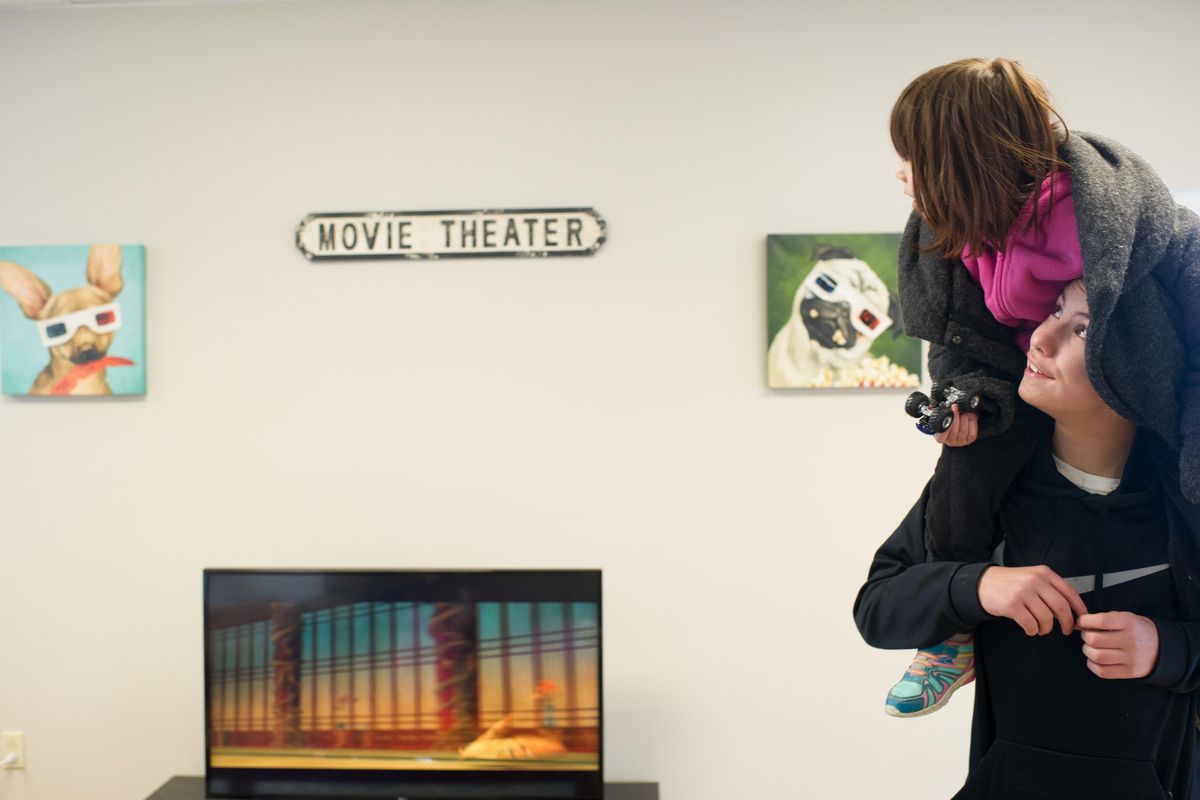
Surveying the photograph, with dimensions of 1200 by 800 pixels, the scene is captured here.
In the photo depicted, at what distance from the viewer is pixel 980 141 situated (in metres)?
0.82

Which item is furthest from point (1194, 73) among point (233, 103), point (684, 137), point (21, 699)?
point (21, 699)

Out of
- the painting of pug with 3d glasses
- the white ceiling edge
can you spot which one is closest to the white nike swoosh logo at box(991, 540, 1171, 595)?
the painting of pug with 3d glasses

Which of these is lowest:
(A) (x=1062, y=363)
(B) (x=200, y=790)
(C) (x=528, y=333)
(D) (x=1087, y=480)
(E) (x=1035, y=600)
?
(B) (x=200, y=790)

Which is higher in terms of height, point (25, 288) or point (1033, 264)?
point (25, 288)

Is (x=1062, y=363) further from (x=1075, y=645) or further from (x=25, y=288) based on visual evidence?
(x=25, y=288)

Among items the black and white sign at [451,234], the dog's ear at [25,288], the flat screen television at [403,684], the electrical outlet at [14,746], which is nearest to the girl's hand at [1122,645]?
the flat screen television at [403,684]

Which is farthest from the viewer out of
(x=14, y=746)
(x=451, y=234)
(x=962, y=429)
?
(x=14, y=746)

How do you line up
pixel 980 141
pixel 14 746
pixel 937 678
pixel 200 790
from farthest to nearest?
pixel 14 746
pixel 200 790
pixel 937 678
pixel 980 141

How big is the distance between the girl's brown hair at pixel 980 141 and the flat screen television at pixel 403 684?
144cm

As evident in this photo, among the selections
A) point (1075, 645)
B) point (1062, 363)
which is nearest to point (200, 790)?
point (1075, 645)

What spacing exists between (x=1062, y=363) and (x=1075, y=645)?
0.31 m

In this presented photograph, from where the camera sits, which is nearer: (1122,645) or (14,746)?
(1122,645)

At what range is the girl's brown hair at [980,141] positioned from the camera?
82cm

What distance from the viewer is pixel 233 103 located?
248cm
